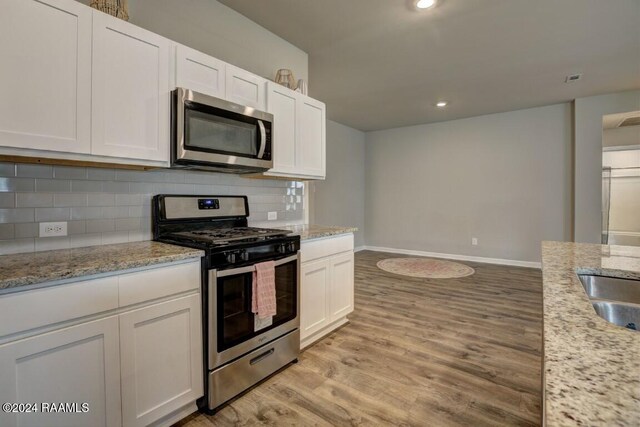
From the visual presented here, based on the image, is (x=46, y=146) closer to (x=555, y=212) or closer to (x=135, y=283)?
(x=135, y=283)

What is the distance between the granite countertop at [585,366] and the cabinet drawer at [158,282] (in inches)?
59.3

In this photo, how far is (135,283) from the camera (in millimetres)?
1438

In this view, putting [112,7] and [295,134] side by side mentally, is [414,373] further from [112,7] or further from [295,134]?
→ [112,7]

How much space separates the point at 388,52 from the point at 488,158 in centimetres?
335

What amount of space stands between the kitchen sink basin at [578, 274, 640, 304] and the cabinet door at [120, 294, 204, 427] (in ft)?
6.08

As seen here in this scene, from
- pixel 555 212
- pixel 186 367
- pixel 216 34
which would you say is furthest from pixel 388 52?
pixel 555 212

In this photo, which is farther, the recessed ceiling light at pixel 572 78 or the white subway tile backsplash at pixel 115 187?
the recessed ceiling light at pixel 572 78

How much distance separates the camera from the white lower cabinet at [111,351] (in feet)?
3.81

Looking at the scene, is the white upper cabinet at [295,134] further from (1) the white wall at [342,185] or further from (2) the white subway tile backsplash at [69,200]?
(1) the white wall at [342,185]

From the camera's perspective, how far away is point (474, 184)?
229 inches

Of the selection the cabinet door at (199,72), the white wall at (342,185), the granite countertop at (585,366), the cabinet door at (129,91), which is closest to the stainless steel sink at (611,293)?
the granite countertop at (585,366)

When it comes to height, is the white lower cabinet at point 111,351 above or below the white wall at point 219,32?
below

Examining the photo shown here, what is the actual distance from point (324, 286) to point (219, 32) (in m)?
2.19

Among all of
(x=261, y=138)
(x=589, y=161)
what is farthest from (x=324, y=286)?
(x=589, y=161)
